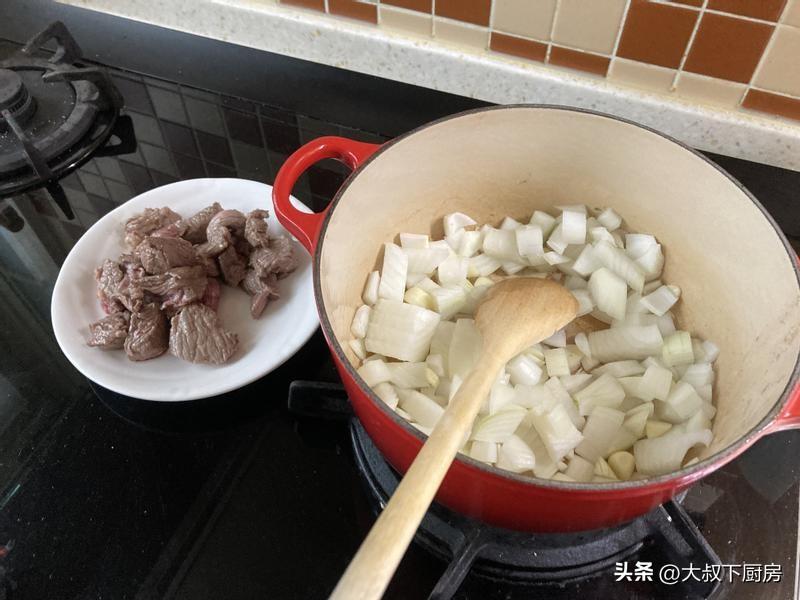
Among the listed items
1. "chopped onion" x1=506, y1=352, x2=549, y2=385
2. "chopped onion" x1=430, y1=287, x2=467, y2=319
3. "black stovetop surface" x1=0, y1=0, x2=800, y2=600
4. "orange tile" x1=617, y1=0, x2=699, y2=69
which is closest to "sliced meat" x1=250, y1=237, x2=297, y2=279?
"black stovetop surface" x1=0, y1=0, x2=800, y2=600

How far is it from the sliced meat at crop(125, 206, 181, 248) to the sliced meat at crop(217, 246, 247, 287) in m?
0.12

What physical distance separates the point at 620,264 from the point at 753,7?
0.36 meters

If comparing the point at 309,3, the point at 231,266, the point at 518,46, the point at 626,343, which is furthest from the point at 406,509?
the point at 309,3

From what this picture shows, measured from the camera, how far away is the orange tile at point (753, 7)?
792mm

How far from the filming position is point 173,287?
84 cm

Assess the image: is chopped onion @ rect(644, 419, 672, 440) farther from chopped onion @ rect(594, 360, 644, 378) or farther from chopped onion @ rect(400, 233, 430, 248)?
chopped onion @ rect(400, 233, 430, 248)

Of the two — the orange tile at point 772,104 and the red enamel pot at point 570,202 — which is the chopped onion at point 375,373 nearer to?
the red enamel pot at point 570,202

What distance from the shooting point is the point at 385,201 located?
804mm

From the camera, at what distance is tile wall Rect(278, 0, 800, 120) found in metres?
0.83

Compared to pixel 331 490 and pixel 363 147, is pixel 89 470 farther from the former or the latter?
pixel 363 147

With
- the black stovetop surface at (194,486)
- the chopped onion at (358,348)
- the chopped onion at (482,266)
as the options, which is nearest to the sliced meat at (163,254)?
the black stovetop surface at (194,486)

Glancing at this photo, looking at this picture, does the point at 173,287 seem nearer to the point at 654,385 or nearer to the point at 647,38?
the point at 654,385

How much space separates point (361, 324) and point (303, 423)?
0.48ft

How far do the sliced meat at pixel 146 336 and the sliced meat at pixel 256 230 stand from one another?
6.5 inches
